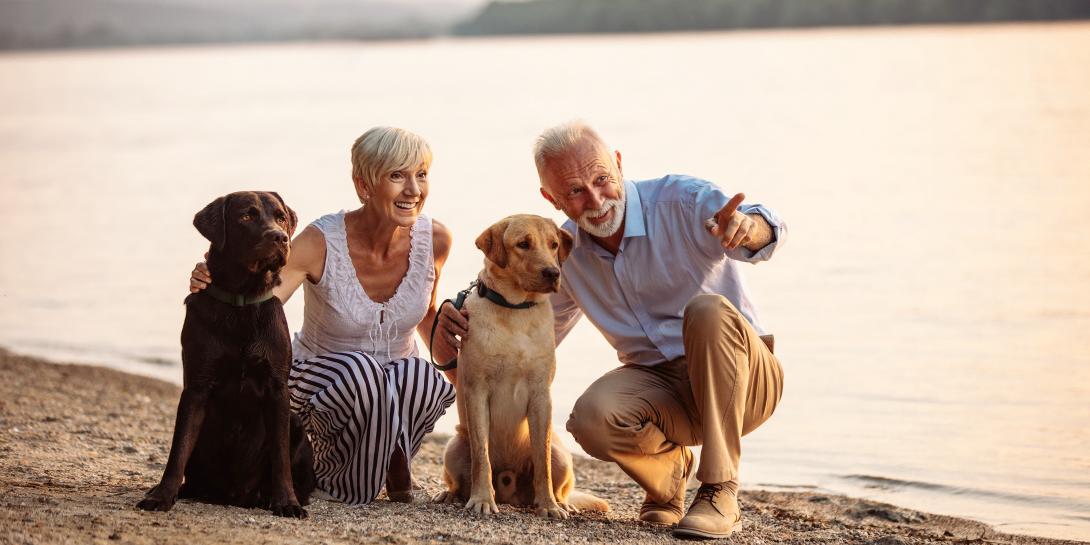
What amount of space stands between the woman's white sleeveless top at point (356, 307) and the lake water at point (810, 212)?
2437mm

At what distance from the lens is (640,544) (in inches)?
175

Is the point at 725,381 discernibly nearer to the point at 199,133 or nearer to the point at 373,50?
the point at 199,133

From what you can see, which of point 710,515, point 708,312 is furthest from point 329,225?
point 710,515

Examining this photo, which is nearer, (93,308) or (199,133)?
(93,308)

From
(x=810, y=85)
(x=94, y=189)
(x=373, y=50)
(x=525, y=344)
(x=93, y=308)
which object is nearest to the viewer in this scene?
(x=525, y=344)

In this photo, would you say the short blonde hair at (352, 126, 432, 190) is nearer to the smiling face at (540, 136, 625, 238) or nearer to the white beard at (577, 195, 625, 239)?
the smiling face at (540, 136, 625, 238)

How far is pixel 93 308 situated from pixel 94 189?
1068 centimetres

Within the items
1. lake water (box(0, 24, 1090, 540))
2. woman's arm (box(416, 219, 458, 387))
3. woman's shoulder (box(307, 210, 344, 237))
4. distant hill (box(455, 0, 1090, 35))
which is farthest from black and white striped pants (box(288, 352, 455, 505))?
distant hill (box(455, 0, 1090, 35))

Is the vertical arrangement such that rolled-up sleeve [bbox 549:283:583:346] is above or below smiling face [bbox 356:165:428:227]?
below

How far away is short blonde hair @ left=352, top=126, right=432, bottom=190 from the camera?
4.94 m

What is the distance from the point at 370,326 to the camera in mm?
5145

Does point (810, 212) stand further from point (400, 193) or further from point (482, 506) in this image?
point (482, 506)

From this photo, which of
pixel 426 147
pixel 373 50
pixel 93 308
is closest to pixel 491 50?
pixel 373 50

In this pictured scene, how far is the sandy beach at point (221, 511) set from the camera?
4133 millimetres
